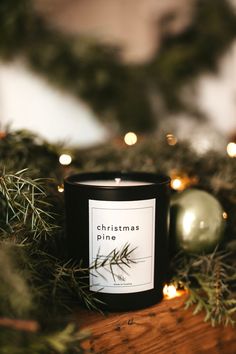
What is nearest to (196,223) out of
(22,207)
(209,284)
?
(209,284)

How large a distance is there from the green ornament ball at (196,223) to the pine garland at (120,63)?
507 millimetres

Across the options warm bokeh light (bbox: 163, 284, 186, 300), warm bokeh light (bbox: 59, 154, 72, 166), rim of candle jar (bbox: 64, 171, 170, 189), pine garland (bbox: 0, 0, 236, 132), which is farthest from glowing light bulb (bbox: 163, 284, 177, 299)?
pine garland (bbox: 0, 0, 236, 132)

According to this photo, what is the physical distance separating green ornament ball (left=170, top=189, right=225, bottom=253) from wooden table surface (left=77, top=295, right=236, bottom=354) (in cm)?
6

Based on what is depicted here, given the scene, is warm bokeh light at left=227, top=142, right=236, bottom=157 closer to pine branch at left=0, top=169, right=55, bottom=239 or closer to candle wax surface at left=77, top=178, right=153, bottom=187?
candle wax surface at left=77, top=178, right=153, bottom=187

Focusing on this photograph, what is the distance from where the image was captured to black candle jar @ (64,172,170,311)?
0.43m

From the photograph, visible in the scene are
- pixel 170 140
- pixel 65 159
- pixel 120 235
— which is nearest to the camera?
pixel 120 235

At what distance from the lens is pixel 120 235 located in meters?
0.44

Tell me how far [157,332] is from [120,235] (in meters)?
0.12

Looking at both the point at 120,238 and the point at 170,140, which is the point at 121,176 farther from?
the point at 170,140

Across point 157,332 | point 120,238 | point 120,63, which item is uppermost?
point 120,63

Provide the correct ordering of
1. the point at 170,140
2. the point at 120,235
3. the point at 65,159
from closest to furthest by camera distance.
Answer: the point at 120,235, the point at 65,159, the point at 170,140

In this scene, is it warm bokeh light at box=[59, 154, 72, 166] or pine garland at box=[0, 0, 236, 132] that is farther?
pine garland at box=[0, 0, 236, 132]

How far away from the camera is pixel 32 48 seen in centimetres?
90

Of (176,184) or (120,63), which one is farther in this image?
(120,63)
